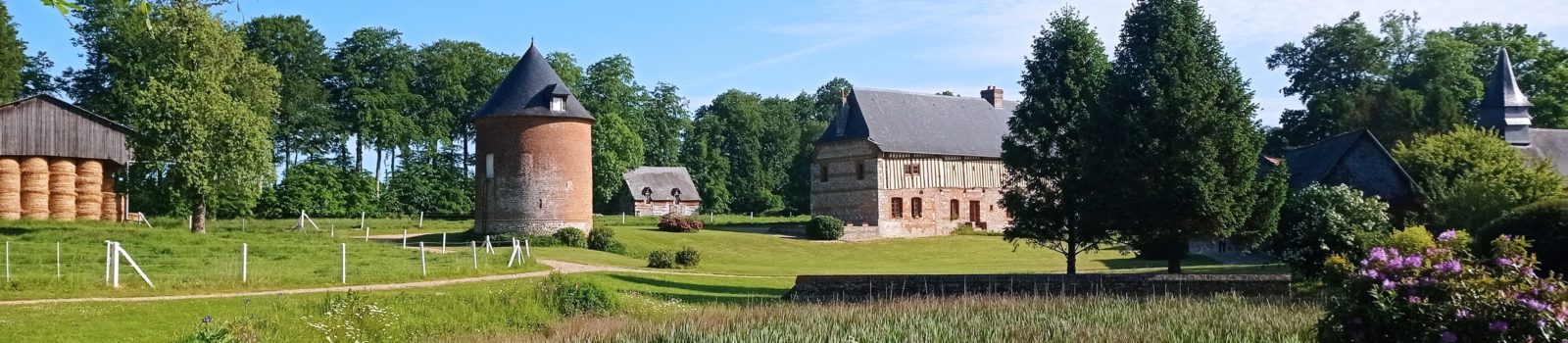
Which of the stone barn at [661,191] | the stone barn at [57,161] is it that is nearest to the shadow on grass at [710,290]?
the stone barn at [57,161]

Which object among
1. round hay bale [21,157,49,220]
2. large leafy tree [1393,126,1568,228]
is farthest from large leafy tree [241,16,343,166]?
large leafy tree [1393,126,1568,228]

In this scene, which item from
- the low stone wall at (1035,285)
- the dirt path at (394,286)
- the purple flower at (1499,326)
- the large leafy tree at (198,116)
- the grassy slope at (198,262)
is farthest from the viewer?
the large leafy tree at (198,116)

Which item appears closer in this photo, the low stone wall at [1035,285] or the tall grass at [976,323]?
the tall grass at [976,323]

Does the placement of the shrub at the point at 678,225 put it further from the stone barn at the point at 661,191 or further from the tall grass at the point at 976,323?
the tall grass at the point at 976,323

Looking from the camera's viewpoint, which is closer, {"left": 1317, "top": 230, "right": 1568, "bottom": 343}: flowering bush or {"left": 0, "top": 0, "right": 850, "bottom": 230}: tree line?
{"left": 1317, "top": 230, "right": 1568, "bottom": 343}: flowering bush

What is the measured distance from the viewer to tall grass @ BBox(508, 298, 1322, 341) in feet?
40.0

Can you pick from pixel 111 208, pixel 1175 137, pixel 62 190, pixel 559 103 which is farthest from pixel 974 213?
pixel 62 190

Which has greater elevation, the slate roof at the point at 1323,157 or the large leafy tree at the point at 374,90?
the large leafy tree at the point at 374,90

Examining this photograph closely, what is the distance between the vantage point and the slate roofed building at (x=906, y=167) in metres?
50.2

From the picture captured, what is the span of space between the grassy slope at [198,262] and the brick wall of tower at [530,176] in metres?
3.88

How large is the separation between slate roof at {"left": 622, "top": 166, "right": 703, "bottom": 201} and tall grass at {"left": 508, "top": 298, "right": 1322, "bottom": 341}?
53881 millimetres

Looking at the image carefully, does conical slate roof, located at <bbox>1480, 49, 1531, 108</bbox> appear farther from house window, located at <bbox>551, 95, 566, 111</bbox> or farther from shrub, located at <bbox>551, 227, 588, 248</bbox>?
house window, located at <bbox>551, 95, 566, 111</bbox>

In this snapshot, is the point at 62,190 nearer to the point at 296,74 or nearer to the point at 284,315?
the point at 296,74

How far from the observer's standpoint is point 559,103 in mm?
39500
